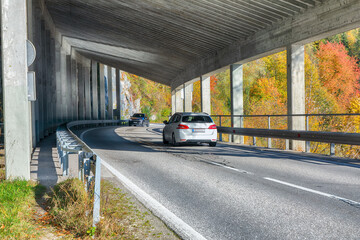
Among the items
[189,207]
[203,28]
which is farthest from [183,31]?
[189,207]

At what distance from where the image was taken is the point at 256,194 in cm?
683

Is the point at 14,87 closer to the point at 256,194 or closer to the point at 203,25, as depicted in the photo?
the point at 256,194

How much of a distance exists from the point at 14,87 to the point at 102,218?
3881 millimetres

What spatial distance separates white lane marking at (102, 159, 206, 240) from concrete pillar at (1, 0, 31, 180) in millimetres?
2122

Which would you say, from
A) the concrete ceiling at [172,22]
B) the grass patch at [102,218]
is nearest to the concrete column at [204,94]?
the concrete ceiling at [172,22]

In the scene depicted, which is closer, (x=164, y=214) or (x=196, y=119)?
(x=164, y=214)

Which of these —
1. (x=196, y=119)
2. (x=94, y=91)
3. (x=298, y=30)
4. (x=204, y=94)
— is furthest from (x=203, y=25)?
(x=94, y=91)

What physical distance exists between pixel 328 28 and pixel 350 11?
3.58ft

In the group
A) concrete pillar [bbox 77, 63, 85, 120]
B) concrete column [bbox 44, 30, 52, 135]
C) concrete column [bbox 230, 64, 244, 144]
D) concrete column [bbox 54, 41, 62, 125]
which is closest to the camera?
concrete column [bbox 230, 64, 244, 144]

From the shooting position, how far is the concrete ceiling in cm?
1609

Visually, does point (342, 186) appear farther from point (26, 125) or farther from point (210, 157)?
point (26, 125)

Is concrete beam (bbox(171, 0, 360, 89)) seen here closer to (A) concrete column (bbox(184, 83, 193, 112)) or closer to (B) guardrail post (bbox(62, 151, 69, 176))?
(B) guardrail post (bbox(62, 151, 69, 176))

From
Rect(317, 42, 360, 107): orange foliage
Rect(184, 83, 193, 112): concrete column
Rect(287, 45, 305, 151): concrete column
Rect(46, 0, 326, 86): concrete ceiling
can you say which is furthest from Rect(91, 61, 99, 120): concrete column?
Rect(287, 45, 305, 151): concrete column

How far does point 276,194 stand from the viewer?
6816mm
